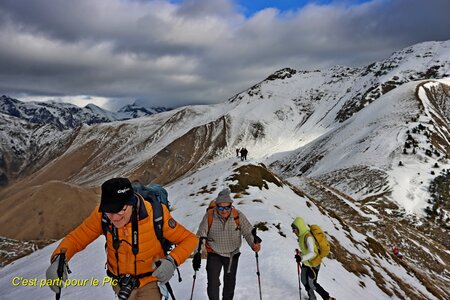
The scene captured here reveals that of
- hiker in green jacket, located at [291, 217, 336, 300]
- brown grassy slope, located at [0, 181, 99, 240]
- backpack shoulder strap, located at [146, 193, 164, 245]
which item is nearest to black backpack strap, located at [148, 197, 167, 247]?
backpack shoulder strap, located at [146, 193, 164, 245]

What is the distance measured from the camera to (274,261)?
15.1 metres

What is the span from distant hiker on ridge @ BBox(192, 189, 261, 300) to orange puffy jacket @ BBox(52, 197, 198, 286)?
3293 millimetres

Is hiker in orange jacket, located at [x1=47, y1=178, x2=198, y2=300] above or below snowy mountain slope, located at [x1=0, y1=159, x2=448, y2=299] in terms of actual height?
above

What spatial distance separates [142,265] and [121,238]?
620 mm

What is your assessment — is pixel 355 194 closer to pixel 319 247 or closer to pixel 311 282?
pixel 311 282

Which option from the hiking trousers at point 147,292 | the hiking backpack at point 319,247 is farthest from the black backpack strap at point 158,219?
the hiking backpack at point 319,247

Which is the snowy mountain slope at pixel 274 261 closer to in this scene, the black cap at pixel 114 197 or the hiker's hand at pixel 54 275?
the hiker's hand at pixel 54 275

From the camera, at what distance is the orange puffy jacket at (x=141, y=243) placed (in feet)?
19.5

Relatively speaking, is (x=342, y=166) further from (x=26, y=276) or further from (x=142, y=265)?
(x=142, y=265)

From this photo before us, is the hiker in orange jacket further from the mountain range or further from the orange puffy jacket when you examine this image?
the mountain range

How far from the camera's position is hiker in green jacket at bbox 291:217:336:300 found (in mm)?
11352

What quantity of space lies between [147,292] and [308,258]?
6637 mm

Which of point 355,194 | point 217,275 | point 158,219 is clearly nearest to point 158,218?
point 158,219

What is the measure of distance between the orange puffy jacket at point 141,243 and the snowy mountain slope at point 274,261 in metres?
5.97
